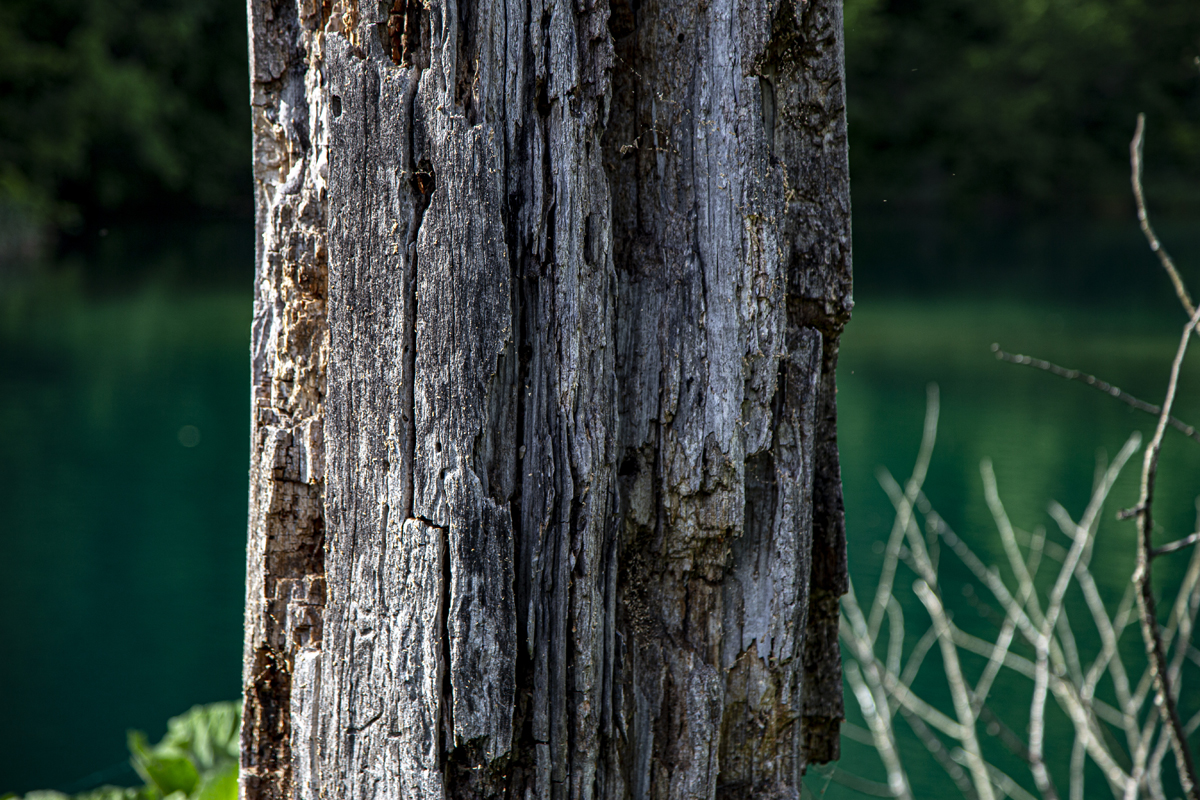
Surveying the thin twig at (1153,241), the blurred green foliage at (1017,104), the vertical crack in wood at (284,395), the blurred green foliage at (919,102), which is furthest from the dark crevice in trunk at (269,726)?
the blurred green foliage at (1017,104)

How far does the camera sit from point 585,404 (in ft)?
3.28

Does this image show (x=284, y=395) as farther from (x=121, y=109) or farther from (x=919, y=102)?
(x=919, y=102)

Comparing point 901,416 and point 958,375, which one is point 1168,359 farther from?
point 901,416

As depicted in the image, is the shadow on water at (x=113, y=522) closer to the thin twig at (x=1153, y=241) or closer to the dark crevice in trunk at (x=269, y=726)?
the dark crevice in trunk at (x=269, y=726)

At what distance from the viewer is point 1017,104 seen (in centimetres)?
2675

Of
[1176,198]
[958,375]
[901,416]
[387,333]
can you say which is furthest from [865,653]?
[1176,198]

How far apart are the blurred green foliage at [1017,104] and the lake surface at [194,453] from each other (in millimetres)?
12440

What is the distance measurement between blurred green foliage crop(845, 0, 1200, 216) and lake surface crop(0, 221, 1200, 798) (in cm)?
1244

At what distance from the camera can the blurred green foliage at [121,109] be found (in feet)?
56.4

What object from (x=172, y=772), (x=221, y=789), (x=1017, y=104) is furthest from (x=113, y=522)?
(x=1017, y=104)

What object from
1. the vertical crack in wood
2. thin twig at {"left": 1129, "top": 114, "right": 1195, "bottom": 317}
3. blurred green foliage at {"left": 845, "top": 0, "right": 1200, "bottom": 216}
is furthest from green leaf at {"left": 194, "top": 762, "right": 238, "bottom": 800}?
blurred green foliage at {"left": 845, "top": 0, "right": 1200, "bottom": 216}

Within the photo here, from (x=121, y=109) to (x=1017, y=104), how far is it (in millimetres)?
20807

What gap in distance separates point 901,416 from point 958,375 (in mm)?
1887

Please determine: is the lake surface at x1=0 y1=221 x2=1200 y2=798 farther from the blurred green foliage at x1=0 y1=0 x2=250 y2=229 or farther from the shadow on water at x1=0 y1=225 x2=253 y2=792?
the blurred green foliage at x1=0 y1=0 x2=250 y2=229
